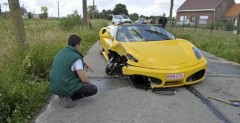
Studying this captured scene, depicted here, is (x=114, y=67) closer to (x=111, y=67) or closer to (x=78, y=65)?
(x=111, y=67)

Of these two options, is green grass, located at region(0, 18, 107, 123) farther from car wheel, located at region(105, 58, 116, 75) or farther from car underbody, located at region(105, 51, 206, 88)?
car underbody, located at region(105, 51, 206, 88)

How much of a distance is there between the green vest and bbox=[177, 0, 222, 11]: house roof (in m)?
50.0

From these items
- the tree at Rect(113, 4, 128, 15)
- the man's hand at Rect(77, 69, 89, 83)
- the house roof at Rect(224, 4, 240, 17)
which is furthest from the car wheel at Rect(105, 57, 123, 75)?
the tree at Rect(113, 4, 128, 15)

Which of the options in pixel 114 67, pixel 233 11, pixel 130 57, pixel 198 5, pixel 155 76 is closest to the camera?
pixel 155 76

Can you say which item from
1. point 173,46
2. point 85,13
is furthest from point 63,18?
point 173,46

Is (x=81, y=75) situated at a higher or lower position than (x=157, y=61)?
lower

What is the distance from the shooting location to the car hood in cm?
519

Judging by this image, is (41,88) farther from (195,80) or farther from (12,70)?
(195,80)

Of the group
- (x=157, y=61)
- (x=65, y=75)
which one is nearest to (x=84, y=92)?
(x=65, y=75)

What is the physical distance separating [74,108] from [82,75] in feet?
1.94

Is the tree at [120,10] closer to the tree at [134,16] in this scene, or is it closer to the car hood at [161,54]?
the tree at [134,16]

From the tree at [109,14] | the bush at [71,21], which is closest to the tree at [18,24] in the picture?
the bush at [71,21]

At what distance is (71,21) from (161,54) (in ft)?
58.9

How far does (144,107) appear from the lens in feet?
14.3
